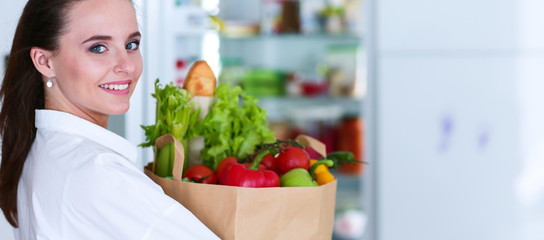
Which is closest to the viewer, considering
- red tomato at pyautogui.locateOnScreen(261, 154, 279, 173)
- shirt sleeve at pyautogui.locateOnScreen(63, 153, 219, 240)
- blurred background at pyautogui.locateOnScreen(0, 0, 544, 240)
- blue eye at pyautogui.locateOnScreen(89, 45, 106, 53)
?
shirt sleeve at pyautogui.locateOnScreen(63, 153, 219, 240)

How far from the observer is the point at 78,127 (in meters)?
0.89

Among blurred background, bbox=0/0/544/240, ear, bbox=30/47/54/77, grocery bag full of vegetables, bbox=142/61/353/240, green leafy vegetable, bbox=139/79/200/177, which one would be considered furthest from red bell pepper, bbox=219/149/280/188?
blurred background, bbox=0/0/544/240

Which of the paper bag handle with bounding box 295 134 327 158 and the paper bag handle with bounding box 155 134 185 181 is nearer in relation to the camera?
the paper bag handle with bounding box 155 134 185 181

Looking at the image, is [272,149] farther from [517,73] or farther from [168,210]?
[517,73]

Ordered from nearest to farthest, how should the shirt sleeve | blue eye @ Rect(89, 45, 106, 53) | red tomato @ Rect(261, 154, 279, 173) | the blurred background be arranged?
the shirt sleeve → blue eye @ Rect(89, 45, 106, 53) → red tomato @ Rect(261, 154, 279, 173) → the blurred background

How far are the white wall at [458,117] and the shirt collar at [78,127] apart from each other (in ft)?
5.12

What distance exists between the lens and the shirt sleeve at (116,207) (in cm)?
77

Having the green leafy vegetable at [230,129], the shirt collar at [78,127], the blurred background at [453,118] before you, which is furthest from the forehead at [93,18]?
the blurred background at [453,118]

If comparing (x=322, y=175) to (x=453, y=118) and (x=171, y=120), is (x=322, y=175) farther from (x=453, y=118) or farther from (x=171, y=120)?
(x=453, y=118)

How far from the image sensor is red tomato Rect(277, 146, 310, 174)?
955 mm

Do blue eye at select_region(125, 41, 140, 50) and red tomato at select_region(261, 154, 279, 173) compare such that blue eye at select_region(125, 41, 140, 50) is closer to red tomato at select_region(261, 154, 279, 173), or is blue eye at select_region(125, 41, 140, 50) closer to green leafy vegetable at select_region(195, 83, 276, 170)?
green leafy vegetable at select_region(195, 83, 276, 170)

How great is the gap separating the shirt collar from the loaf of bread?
18 cm

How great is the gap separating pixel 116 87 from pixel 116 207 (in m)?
0.23

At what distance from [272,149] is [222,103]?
0.19m
